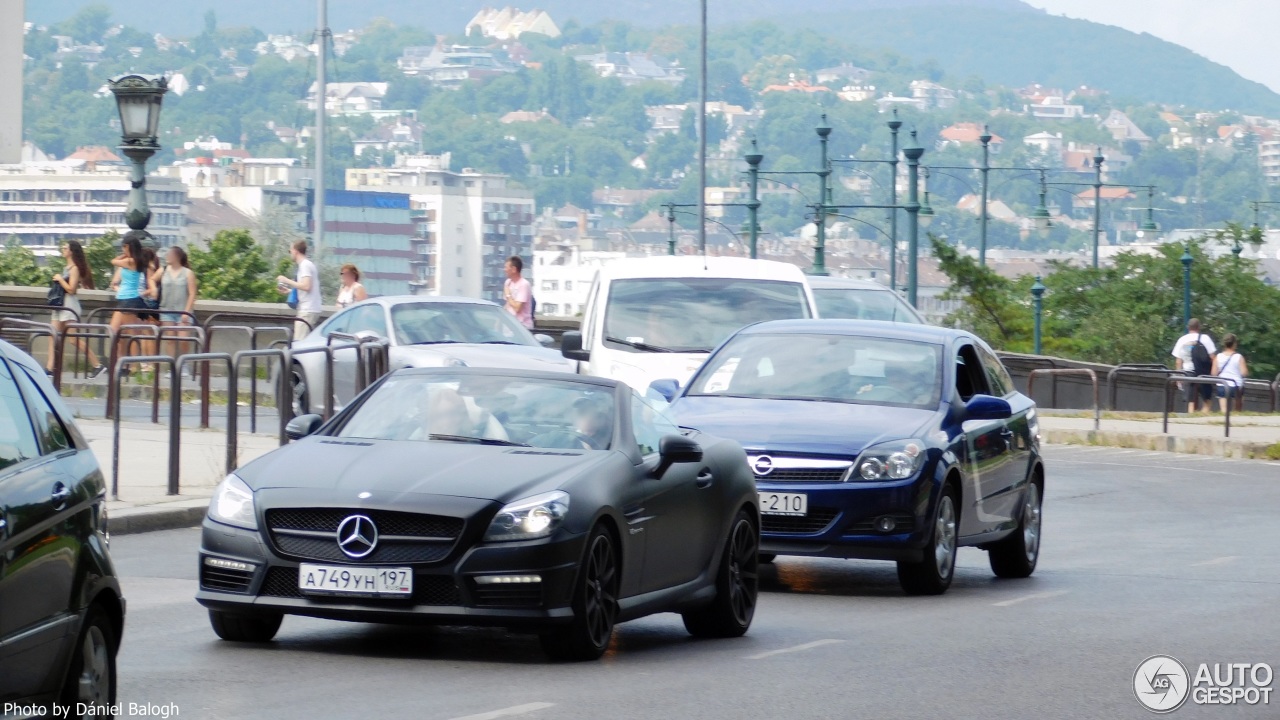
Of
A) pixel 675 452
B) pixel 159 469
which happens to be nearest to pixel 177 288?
pixel 159 469

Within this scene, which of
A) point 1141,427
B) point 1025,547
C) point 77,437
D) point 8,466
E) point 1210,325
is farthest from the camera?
point 1210,325

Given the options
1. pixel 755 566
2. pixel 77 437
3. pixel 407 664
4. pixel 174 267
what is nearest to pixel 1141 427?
pixel 174 267

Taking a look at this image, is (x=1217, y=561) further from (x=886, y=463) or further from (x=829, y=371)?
(x=886, y=463)

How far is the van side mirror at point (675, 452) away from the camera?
9969mm

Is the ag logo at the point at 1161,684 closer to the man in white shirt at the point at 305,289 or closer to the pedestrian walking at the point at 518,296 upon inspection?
the man in white shirt at the point at 305,289

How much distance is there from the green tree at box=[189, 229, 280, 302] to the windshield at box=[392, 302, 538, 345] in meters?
24.0

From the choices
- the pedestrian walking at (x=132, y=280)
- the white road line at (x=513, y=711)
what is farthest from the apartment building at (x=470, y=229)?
the white road line at (x=513, y=711)

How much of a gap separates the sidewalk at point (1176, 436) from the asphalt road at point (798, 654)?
547 inches

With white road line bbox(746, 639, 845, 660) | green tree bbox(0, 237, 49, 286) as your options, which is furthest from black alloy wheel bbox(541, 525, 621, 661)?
green tree bbox(0, 237, 49, 286)

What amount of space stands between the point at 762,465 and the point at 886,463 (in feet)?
2.23

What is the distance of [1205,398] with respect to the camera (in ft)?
132

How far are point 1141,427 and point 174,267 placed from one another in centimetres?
1338

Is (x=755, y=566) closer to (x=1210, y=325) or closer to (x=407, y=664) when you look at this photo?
(x=407, y=664)

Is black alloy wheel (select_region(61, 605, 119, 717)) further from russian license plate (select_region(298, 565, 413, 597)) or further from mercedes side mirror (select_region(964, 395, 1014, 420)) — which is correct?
mercedes side mirror (select_region(964, 395, 1014, 420))
